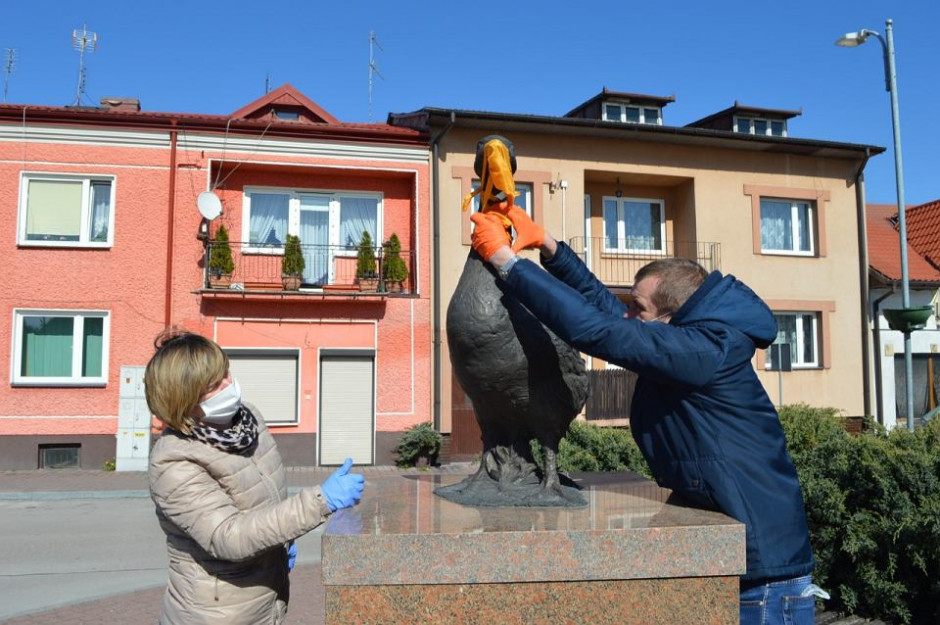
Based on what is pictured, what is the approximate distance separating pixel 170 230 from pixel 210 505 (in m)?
13.3

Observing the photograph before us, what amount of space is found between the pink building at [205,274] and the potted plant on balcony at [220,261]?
0.23 metres

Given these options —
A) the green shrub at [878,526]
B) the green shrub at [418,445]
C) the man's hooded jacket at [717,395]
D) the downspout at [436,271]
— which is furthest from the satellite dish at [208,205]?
the man's hooded jacket at [717,395]

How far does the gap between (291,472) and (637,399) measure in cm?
1216

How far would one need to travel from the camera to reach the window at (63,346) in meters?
14.0

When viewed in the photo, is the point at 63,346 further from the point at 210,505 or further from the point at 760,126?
the point at 760,126

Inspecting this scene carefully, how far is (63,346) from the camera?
1422cm

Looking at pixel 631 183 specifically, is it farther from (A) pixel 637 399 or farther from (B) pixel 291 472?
(A) pixel 637 399

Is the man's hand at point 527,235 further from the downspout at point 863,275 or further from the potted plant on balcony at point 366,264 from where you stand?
the downspout at point 863,275

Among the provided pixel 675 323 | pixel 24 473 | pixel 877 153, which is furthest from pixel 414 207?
Result: pixel 675 323

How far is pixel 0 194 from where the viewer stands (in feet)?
46.0

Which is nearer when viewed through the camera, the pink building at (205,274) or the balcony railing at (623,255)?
the pink building at (205,274)

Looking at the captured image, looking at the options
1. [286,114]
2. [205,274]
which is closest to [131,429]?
[205,274]

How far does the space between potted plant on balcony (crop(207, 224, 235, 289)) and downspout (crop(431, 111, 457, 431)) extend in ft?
12.9

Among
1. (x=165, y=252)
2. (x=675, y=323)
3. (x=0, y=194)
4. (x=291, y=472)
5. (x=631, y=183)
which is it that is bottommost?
(x=291, y=472)
